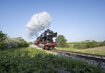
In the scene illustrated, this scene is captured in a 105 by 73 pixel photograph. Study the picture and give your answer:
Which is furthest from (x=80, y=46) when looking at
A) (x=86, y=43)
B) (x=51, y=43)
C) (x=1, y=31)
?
(x=1, y=31)

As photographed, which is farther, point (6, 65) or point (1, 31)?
point (1, 31)

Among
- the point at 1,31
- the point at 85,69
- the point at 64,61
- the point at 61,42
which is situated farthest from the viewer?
the point at 61,42

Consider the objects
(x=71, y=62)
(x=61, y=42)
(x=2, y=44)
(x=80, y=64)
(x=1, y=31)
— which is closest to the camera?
(x=80, y=64)

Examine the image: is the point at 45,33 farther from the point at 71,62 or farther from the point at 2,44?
the point at 71,62

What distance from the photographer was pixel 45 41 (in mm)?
34781

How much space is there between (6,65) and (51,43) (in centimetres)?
2088

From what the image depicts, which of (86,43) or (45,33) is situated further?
(86,43)

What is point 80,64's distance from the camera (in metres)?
13.1

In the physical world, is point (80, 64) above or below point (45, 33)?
below

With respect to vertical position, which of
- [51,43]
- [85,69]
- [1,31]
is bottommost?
[85,69]

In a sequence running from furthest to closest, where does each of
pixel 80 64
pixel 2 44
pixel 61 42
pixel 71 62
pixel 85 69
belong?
1. pixel 61 42
2. pixel 2 44
3. pixel 71 62
4. pixel 80 64
5. pixel 85 69

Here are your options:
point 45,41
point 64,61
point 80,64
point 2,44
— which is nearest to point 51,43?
point 45,41

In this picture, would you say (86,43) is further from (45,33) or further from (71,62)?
(71,62)

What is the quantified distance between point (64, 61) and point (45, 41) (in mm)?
19731
